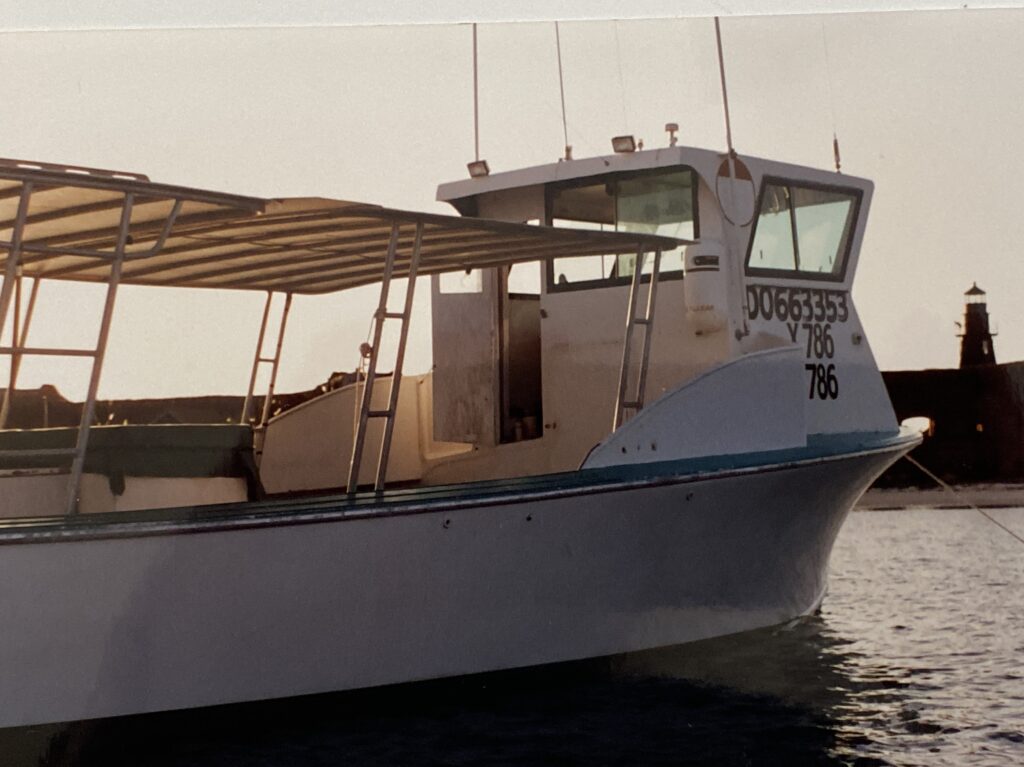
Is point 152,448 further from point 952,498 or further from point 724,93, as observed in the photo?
point 952,498

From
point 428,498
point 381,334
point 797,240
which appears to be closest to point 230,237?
point 381,334

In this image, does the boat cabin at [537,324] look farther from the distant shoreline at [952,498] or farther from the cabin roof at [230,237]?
the distant shoreline at [952,498]

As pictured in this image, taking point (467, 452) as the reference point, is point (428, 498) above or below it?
below

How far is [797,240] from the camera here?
348 inches

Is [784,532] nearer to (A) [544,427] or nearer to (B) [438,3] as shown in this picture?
(A) [544,427]

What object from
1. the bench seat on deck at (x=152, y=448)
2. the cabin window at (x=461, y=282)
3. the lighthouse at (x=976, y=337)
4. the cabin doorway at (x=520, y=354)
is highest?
the lighthouse at (x=976, y=337)

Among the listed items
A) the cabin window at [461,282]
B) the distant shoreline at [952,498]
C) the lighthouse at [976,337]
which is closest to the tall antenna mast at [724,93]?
the cabin window at [461,282]

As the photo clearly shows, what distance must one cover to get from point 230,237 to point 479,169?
2837mm

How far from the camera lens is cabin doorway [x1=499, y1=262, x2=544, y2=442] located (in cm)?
855

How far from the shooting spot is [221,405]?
9.44m

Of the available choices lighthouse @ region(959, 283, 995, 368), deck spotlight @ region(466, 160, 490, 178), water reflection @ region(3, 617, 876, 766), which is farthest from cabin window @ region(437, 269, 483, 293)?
lighthouse @ region(959, 283, 995, 368)

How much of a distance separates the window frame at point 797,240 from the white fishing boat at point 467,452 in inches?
1.0

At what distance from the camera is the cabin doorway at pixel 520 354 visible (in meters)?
8.55

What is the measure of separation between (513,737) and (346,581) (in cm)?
112
